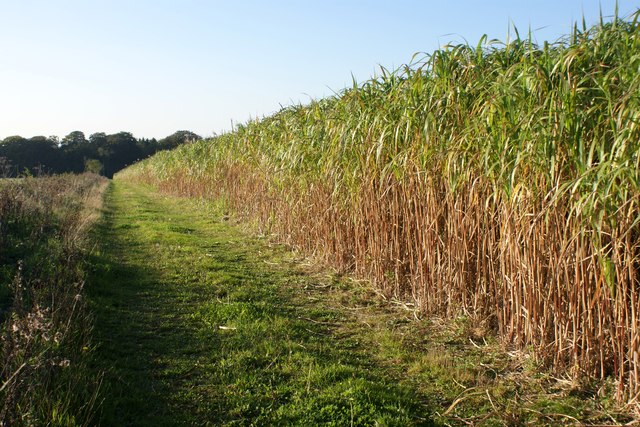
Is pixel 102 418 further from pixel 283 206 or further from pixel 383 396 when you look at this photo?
pixel 283 206

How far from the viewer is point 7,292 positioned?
482 cm

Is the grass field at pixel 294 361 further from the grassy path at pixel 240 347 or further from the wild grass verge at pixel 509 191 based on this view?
the wild grass verge at pixel 509 191

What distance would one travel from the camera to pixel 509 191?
3.48m

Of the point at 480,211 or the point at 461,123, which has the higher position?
the point at 461,123

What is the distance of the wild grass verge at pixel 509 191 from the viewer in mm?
2902

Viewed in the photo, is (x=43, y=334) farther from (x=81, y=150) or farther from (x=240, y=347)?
(x=81, y=150)

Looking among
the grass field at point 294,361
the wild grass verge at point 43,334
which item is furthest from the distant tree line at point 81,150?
the grass field at point 294,361

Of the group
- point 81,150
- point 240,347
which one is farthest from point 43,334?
point 81,150

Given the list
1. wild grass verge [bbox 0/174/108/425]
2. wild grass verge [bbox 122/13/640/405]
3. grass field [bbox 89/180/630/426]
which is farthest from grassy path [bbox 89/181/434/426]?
wild grass verge [bbox 122/13/640/405]

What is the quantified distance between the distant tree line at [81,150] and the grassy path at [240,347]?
3743cm

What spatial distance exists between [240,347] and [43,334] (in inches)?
65.0

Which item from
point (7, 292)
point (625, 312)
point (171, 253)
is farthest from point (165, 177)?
point (625, 312)

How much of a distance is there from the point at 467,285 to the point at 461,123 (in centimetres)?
128

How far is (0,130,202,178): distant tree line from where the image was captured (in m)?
45.2
